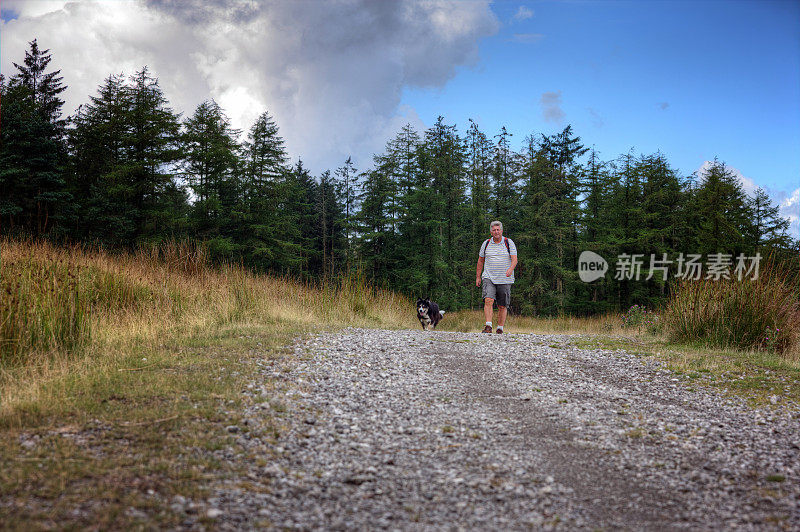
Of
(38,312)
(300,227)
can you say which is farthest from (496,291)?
(300,227)

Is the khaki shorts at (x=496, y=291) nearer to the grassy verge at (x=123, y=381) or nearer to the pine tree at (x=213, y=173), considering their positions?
the grassy verge at (x=123, y=381)

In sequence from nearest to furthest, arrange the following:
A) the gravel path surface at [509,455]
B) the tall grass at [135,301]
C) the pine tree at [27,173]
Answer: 1. the gravel path surface at [509,455]
2. the tall grass at [135,301]
3. the pine tree at [27,173]

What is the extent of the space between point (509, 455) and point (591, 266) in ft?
119

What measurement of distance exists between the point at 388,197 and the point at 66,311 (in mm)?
24231

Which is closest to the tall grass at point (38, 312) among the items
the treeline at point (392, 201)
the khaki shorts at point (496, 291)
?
the khaki shorts at point (496, 291)

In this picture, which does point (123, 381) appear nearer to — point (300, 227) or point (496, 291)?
point (496, 291)

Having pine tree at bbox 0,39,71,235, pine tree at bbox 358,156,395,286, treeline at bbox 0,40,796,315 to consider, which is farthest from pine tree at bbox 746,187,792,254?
pine tree at bbox 0,39,71,235

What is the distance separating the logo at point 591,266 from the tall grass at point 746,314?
2729 centimetres

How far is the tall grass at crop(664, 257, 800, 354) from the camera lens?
29.7 ft

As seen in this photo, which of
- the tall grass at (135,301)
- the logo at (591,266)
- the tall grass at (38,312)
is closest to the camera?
the tall grass at (38,312)

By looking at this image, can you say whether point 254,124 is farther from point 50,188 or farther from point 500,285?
point 500,285

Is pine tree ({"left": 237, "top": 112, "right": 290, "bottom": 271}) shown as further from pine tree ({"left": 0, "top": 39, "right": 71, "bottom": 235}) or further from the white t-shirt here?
the white t-shirt

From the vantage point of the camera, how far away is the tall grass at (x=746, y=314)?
9.05 metres

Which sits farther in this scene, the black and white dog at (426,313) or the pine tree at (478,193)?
the pine tree at (478,193)
